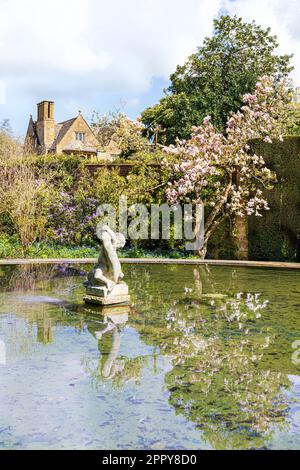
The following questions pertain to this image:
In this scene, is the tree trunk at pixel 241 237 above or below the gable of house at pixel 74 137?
below

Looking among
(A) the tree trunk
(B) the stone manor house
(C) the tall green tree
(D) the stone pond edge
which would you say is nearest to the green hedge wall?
(A) the tree trunk

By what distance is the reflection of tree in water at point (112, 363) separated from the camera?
4.51m

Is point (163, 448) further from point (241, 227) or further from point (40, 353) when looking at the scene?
point (241, 227)

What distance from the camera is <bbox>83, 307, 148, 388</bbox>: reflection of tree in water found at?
4508mm

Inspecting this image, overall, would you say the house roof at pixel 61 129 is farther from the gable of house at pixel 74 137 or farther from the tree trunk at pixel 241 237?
the tree trunk at pixel 241 237

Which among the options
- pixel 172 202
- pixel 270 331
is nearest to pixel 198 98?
pixel 172 202

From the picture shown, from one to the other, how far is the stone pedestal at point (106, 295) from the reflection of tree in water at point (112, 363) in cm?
122

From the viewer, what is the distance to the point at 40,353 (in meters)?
5.22

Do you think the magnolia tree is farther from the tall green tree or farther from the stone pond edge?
the tall green tree

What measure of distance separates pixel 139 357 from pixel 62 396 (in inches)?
47.4

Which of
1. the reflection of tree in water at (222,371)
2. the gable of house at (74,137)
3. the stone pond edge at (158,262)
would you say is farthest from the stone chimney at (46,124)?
the reflection of tree in water at (222,371)

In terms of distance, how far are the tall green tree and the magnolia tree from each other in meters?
10.9

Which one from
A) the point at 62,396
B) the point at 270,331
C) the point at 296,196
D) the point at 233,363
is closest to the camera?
the point at 62,396

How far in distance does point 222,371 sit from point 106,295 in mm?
3116
